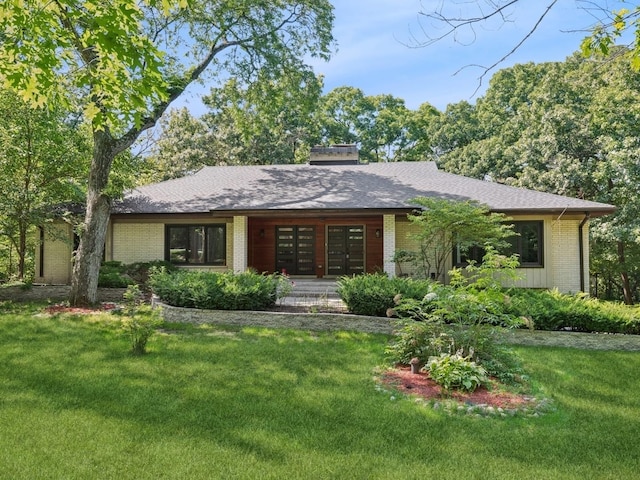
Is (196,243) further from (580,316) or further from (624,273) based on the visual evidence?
(624,273)

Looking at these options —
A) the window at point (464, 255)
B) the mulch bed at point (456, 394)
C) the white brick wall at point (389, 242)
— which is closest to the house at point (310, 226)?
the white brick wall at point (389, 242)

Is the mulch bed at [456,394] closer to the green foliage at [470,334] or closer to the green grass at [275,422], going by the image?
the green grass at [275,422]

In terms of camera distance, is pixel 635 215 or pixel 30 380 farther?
Result: pixel 635 215

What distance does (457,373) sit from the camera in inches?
225

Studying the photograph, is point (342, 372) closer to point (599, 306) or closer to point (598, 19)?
point (598, 19)

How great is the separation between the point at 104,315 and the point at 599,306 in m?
11.5

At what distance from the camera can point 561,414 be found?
5055 mm

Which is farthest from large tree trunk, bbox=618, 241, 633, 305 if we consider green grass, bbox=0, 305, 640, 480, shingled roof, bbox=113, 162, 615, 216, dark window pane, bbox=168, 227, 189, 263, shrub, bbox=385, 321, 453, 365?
dark window pane, bbox=168, 227, 189, 263

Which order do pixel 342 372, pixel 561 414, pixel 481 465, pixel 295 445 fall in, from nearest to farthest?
pixel 481 465 → pixel 295 445 → pixel 561 414 → pixel 342 372

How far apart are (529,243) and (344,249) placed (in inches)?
250

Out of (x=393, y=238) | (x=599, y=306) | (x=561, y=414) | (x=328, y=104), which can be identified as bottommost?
(x=561, y=414)

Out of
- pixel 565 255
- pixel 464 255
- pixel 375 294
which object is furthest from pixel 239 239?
pixel 565 255

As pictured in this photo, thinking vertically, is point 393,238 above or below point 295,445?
above

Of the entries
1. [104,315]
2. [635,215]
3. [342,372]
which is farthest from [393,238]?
[635,215]
